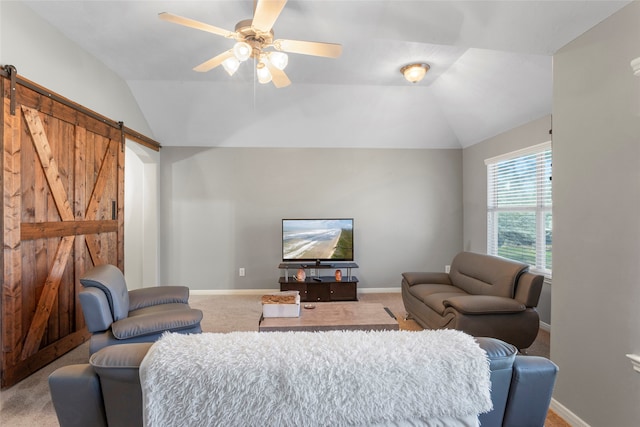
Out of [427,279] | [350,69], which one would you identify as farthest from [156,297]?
[350,69]

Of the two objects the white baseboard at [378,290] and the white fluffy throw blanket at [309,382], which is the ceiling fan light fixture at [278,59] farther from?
the white baseboard at [378,290]

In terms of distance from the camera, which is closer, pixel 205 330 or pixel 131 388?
pixel 131 388

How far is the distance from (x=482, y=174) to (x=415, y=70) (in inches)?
84.4

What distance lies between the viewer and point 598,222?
6.19 ft

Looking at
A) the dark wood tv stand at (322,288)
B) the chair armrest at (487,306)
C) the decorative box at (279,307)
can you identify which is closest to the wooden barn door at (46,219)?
the decorative box at (279,307)

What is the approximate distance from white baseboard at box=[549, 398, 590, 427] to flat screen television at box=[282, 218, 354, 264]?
3.09 metres

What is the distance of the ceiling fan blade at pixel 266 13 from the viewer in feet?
5.89

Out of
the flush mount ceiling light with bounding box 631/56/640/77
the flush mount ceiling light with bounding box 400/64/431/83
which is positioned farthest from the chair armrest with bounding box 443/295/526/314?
A: the flush mount ceiling light with bounding box 400/64/431/83

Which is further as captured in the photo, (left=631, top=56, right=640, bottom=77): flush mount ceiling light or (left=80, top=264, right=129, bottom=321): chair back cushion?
(left=80, top=264, right=129, bottom=321): chair back cushion

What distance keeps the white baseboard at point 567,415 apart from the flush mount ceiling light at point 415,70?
312 centimetres

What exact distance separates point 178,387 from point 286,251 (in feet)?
13.2

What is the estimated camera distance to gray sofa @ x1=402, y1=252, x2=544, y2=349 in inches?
110

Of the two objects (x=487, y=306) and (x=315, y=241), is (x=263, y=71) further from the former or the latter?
(x=315, y=241)

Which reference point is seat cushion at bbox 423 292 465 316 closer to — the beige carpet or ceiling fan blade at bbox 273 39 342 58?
the beige carpet
